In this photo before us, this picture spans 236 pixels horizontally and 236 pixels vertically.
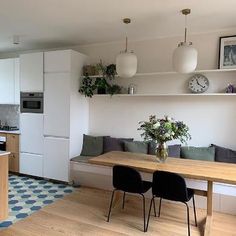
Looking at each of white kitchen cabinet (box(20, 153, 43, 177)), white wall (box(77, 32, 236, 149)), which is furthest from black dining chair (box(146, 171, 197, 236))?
white kitchen cabinet (box(20, 153, 43, 177))

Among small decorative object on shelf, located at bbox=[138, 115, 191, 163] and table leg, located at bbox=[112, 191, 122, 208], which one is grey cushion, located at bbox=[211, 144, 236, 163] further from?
table leg, located at bbox=[112, 191, 122, 208]

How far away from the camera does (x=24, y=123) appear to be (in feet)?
15.0

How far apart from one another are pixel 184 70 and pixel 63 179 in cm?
284

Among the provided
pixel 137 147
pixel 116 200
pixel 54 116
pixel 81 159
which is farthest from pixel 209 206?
pixel 54 116

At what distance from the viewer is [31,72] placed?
4.46 m

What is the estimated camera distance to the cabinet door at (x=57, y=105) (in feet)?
13.7

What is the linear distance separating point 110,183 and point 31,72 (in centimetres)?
249

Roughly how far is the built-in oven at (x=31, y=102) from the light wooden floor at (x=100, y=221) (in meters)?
1.80

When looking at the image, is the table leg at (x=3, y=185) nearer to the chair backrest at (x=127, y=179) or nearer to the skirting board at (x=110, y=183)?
the chair backrest at (x=127, y=179)

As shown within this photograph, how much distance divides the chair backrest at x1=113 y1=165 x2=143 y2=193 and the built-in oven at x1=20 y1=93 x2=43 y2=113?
2.24 meters

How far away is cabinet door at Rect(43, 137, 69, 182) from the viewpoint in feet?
13.9

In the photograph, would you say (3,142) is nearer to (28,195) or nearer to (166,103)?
(28,195)

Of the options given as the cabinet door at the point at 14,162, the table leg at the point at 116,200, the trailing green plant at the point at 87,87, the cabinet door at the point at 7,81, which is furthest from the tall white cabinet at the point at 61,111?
the table leg at the point at 116,200

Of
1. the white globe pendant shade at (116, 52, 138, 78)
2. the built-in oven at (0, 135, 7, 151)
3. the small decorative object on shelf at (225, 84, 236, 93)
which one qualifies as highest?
the white globe pendant shade at (116, 52, 138, 78)
